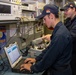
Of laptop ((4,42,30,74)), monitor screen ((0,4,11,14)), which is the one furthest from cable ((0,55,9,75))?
monitor screen ((0,4,11,14))

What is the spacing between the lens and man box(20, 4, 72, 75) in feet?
4.98

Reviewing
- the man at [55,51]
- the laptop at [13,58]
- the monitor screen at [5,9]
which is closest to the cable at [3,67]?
the laptop at [13,58]

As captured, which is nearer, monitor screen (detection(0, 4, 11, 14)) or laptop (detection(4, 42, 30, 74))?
monitor screen (detection(0, 4, 11, 14))

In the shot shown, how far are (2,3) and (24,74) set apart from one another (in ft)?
2.57

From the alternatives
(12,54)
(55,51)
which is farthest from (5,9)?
(55,51)

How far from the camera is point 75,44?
2.39m

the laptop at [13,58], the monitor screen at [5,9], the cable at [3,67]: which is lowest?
the cable at [3,67]

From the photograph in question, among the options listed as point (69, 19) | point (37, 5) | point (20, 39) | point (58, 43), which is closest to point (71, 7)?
point (69, 19)

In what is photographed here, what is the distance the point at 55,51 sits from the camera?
1.51m

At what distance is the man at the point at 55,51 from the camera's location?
1.52m

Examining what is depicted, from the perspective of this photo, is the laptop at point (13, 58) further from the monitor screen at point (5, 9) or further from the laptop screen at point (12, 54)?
the monitor screen at point (5, 9)

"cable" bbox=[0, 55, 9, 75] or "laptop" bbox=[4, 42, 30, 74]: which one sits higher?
"laptop" bbox=[4, 42, 30, 74]

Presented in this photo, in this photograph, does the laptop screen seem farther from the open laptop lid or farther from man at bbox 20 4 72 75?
man at bbox 20 4 72 75

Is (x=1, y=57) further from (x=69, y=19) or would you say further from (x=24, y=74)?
(x=69, y=19)
